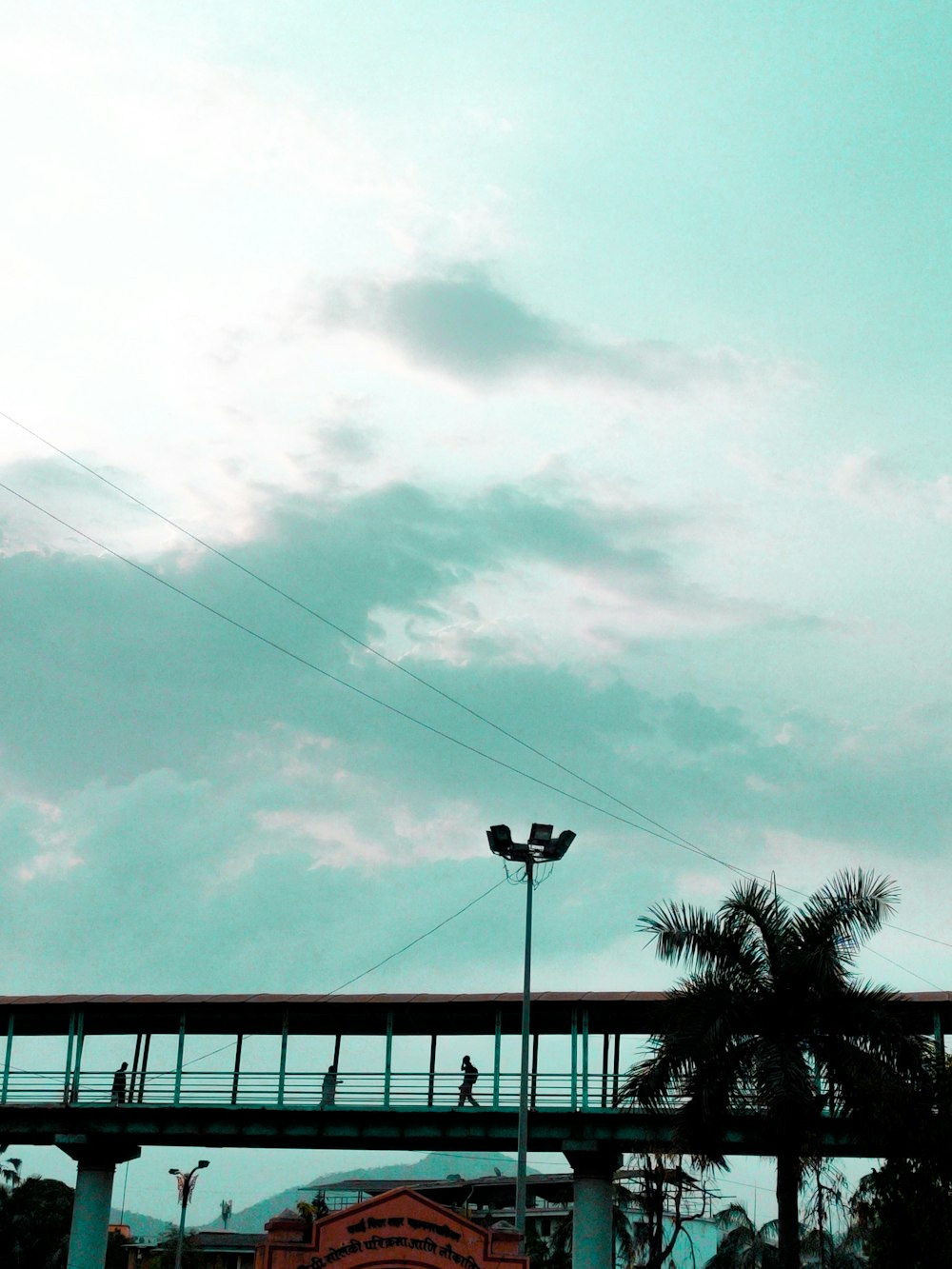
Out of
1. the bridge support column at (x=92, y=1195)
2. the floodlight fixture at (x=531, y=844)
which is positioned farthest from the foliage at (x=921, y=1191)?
the bridge support column at (x=92, y=1195)

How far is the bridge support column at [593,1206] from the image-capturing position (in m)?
42.7

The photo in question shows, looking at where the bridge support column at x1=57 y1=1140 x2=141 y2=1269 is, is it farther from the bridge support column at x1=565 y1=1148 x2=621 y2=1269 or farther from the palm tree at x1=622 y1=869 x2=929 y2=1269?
the palm tree at x1=622 y1=869 x2=929 y2=1269

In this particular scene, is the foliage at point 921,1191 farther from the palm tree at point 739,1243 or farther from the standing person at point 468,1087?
the palm tree at point 739,1243

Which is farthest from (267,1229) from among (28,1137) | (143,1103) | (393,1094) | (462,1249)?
(28,1137)

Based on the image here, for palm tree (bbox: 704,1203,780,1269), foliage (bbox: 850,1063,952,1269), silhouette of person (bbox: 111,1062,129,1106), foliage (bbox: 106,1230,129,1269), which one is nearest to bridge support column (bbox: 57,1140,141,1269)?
silhouette of person (bbox: 111,1062,129,1106)

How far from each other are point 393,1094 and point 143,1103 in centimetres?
786

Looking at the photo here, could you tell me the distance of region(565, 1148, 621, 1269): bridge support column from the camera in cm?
4269

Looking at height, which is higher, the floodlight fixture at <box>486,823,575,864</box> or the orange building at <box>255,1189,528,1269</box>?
the floodlight fixture at <box>486,823,575,864</box>

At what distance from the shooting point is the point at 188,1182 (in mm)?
71438

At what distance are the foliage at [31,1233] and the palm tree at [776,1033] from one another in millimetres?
48973

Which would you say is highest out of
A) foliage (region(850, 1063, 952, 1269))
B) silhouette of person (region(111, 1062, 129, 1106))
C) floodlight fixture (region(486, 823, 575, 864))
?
floodlight fixture (region(486, 823, 575, 864))

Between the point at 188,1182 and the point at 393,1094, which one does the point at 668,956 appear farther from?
the point at 188,1182

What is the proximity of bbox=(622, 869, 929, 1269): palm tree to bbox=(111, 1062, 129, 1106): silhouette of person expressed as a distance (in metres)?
21.5

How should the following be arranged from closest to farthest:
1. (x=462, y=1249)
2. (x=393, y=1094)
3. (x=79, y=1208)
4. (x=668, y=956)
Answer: (x=462, y=1249)
(x=668, y=956)
(x=393, y=1094)
(x=79, y=1208)
